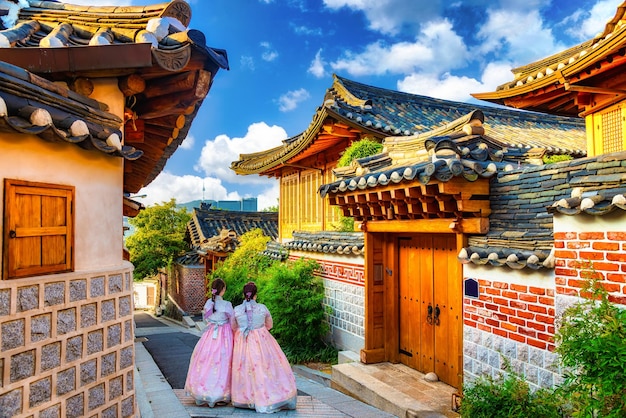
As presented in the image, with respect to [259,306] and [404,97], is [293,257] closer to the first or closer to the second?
[259,306]

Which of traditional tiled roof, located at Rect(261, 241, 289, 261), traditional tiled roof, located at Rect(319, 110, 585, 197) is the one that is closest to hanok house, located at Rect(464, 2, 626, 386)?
traditional tiled roof, located at Rect(319, 110, 585, 197)

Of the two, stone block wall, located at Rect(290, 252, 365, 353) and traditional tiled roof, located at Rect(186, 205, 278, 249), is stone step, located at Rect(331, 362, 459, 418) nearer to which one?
stone block wall, located at Rect(290, 252, 365, 353)

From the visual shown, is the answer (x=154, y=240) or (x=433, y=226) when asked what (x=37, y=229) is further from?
(x=154, y=240)

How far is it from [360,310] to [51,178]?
223 inches

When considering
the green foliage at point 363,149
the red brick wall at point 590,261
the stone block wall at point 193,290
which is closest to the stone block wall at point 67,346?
the red brick wall at point 590,261

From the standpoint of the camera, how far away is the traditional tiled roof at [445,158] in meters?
5.03

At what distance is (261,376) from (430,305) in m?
2.60

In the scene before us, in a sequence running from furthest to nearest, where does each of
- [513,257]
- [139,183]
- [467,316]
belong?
[139,183], [467,316], [513,257]

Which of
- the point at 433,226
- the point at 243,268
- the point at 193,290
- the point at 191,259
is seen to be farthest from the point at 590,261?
the point at 191,259

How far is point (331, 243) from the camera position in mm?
8859

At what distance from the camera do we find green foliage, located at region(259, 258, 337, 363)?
8984mm

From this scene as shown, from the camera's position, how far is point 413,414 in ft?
17.4

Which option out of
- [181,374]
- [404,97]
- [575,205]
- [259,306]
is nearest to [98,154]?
[259,306]

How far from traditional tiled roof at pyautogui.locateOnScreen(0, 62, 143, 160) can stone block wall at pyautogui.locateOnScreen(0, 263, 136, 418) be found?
97 centimetres
